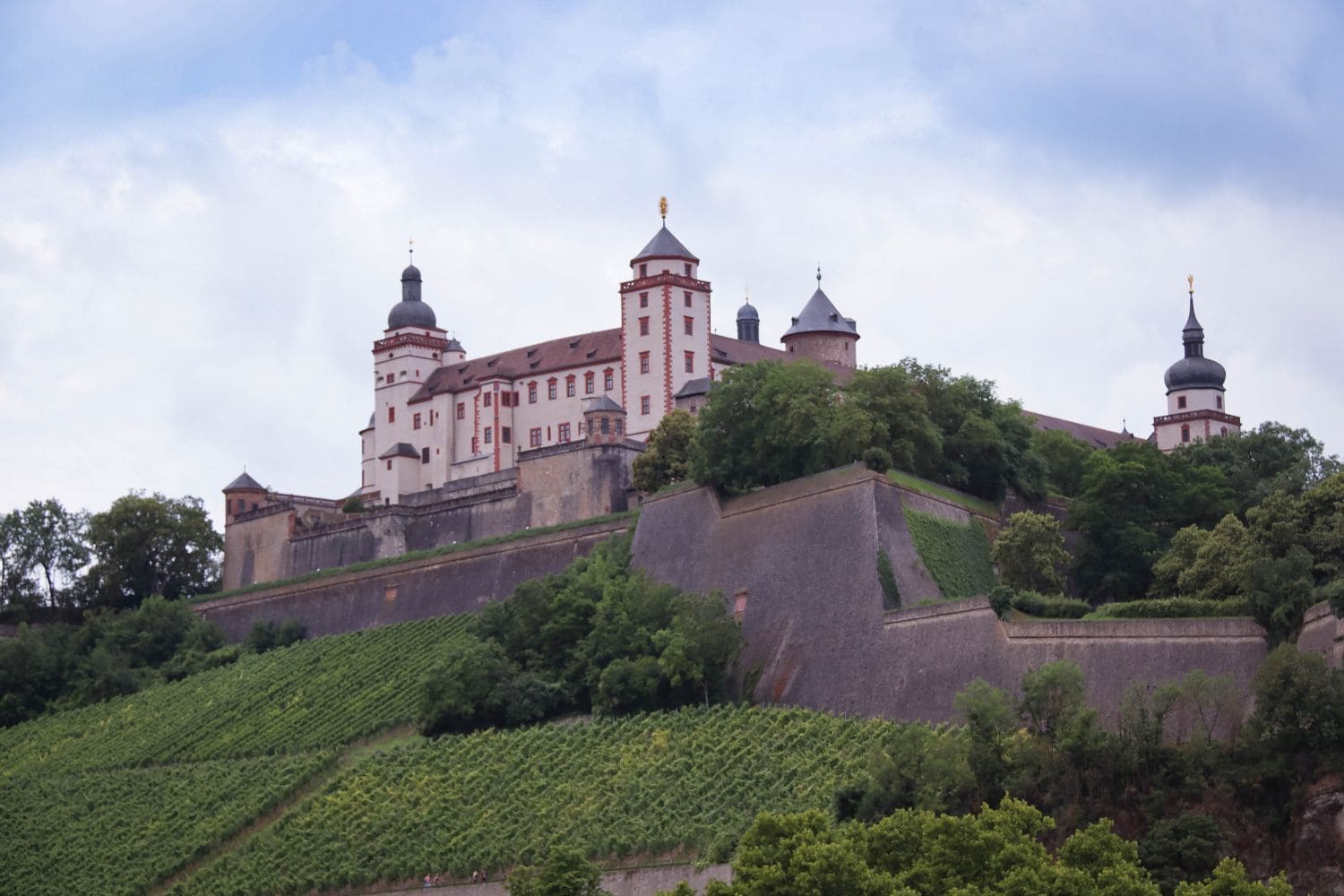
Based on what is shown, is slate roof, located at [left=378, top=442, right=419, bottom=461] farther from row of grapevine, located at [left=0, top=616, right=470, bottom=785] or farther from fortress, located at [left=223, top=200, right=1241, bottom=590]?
row of grapevine, located at [left=0, top=616, right=470, bottom=785]

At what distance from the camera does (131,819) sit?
67625mm

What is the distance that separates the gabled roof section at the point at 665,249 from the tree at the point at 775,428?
1622 cm

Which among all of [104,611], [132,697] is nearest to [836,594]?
[132,697]

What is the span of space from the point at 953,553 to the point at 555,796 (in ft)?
41.7

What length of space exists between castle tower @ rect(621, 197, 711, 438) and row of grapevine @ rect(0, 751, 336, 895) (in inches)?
840

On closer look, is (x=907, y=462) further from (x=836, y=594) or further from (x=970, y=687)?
(x=970, y=687)

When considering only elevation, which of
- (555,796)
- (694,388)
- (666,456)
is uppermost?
(694,388)

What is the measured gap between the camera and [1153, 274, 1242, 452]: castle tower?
10006cm

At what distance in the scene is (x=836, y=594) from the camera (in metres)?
63.3

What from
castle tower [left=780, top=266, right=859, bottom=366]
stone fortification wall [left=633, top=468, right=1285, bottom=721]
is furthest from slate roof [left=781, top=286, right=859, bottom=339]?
stone fortification wall [left=633, top=468, right=1285, bottom=721]

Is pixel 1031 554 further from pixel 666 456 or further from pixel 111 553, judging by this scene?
pixel 111 553

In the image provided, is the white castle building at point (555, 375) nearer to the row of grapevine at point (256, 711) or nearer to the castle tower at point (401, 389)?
the castle tower at point (401, 389)

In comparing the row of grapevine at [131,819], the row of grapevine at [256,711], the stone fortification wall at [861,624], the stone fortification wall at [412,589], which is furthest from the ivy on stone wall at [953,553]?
the row of grapevine at [131,819]

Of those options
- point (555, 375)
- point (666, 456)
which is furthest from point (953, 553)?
point (555, 375)
